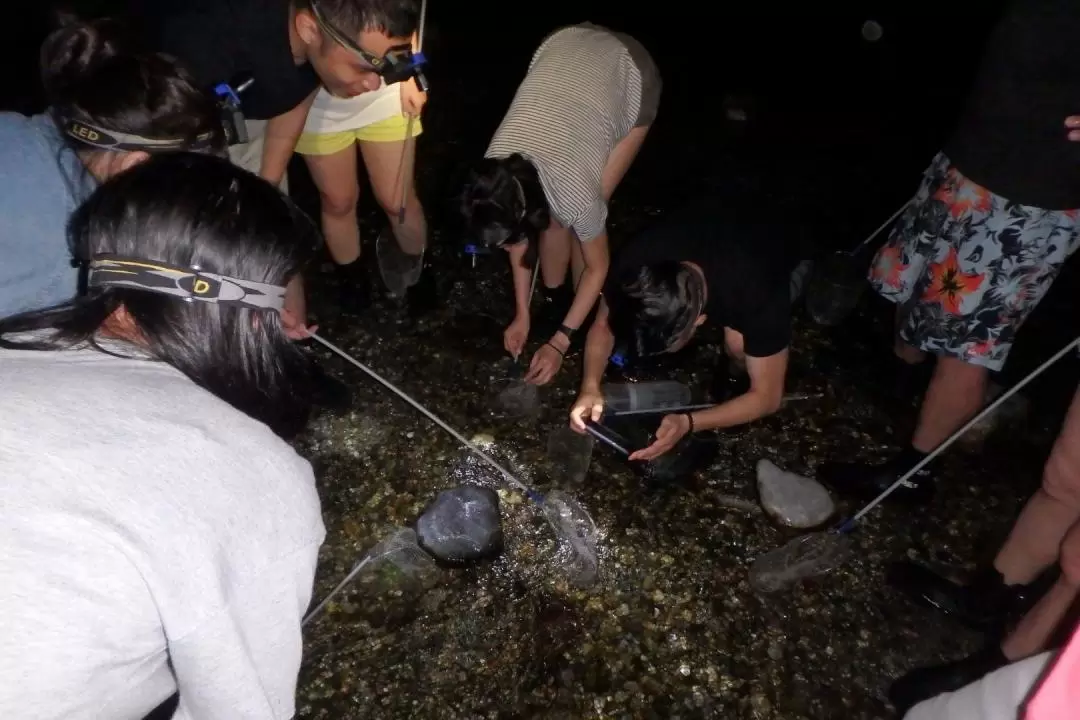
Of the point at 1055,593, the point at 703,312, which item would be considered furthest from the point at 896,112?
the point at 1055,593

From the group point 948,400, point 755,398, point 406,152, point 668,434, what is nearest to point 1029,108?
point 948,400

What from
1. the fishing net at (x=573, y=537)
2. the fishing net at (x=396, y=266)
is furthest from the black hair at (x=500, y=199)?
the fishing net at (x=396, y=266)

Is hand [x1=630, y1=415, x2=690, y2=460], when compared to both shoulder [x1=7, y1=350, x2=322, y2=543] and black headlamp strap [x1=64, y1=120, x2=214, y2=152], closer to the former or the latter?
shoulder [x1=7, y1=350, x2=322, y2=543]

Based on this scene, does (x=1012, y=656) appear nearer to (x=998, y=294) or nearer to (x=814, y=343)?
(x=998, y=294)

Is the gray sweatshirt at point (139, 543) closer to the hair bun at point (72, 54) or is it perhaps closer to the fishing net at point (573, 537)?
the hair bun at point (72, 54)

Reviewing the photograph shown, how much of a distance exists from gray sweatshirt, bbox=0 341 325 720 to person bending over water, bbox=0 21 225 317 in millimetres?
468

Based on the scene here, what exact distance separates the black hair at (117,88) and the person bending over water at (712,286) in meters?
1.19

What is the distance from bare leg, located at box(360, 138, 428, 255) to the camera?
2.59 meters

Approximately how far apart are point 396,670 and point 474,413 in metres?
0.99

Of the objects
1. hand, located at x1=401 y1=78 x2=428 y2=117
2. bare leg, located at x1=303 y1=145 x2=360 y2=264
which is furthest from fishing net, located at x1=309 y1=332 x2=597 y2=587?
hand, located at x1=401 y1=78 x2=428 y2=117

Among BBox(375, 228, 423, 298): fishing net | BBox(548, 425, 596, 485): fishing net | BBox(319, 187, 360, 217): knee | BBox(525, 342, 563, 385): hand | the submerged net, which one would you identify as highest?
BBox(319, 187, 360, 217): knee

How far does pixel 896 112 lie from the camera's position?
4730mm

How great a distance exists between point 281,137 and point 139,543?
1646 mm

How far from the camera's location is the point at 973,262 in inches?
81.9
